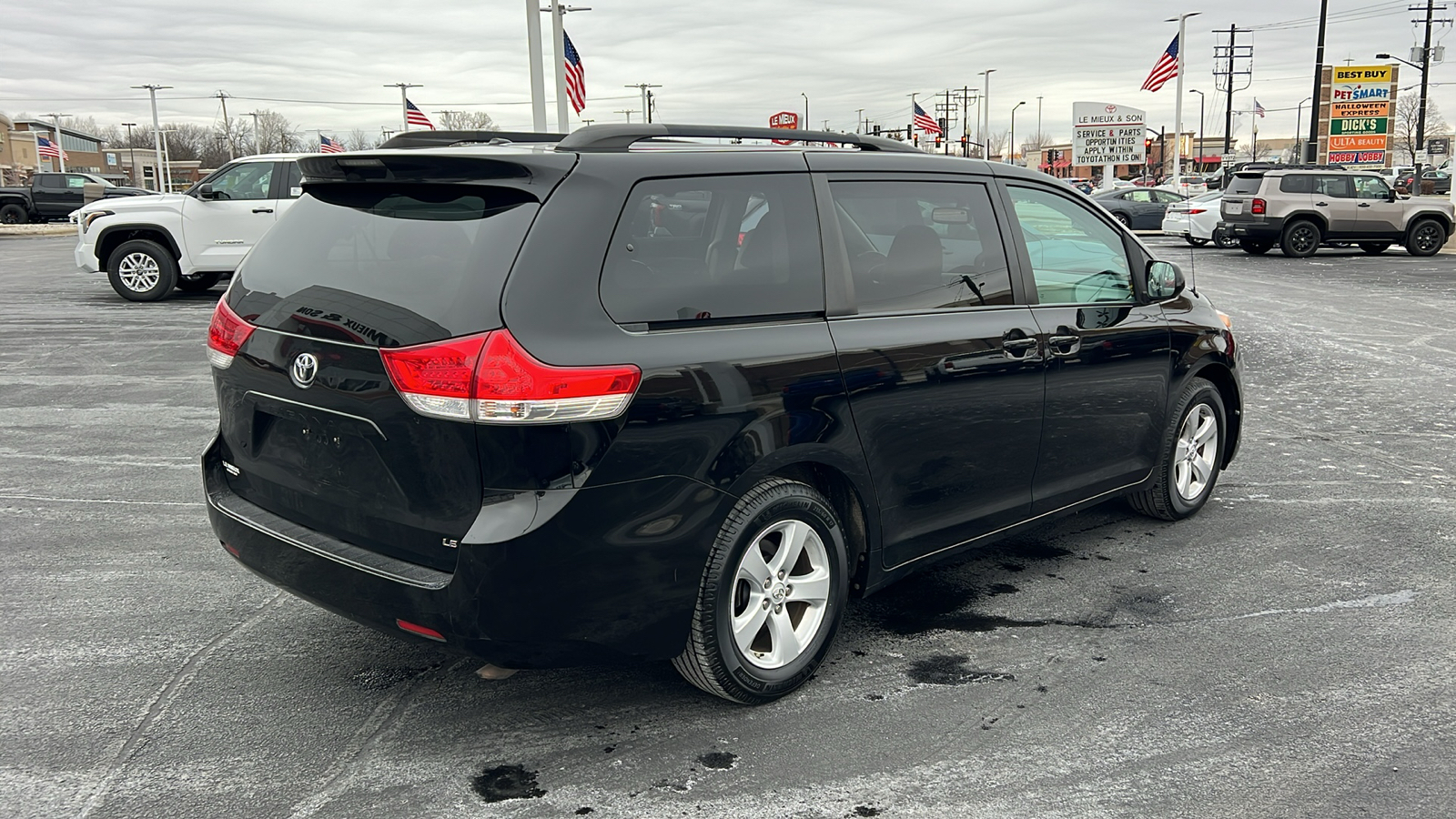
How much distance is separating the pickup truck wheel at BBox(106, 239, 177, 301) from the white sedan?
71.7ft

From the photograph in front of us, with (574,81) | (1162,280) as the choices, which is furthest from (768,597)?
(574,81)

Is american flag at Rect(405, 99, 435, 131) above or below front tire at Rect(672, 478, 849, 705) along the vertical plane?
above

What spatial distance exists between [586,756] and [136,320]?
1204cm

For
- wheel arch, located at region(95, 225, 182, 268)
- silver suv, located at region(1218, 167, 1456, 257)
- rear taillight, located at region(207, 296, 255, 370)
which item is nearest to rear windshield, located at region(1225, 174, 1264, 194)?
silver suv, located at region(1218, 167, 1456, 257)

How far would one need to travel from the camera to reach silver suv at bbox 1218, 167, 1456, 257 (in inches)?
941

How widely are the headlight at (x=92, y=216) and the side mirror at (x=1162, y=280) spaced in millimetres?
14008

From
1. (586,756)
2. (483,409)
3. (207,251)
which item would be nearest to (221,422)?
(483,409)

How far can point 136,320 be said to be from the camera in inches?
519

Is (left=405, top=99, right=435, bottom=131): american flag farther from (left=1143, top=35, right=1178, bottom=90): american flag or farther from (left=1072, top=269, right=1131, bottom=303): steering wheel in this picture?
(left=1072, top=269, right=1131, bottom=303): steering wheel

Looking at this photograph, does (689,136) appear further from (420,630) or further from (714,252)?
(420,630)

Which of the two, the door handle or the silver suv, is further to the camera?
the silver suv

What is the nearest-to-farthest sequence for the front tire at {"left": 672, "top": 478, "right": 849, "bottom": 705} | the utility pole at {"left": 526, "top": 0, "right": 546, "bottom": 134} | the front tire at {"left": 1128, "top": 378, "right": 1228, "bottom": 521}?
1. the front tire at {"left": 672, "top": 478, "right": 849, "bottom": 705}
2. the front tire at {"left": 1128, "top": 378, "right": 1228, "bottom": 521}
3. the utility pole at {"left": 526, "top": 0, "right": 546, "bottom": 134}

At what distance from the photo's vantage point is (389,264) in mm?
3227

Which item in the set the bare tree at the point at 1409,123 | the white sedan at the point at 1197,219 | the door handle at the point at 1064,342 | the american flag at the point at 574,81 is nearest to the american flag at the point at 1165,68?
the white sedan at the point at 1197,219
